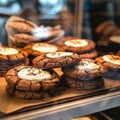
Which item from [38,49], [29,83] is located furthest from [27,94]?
[38,49]

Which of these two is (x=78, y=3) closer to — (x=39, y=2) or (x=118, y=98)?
(x=39, y=2)

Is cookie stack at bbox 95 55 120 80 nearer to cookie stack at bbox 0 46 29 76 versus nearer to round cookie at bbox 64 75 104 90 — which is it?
round cookie at bbox 64 75 104 90

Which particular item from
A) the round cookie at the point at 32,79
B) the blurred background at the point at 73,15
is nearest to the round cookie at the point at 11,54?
the round cookie at the point at 32,79

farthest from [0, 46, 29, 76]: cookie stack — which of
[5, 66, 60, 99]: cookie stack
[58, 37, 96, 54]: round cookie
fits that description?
[58, 37, 96, 54]: round cookie

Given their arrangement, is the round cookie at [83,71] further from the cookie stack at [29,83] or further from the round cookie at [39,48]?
the round cookie at [39,48]

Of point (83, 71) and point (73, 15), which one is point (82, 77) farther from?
point (73, 15)

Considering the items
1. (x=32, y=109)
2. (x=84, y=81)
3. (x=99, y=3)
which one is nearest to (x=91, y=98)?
(x=84, y=81)
